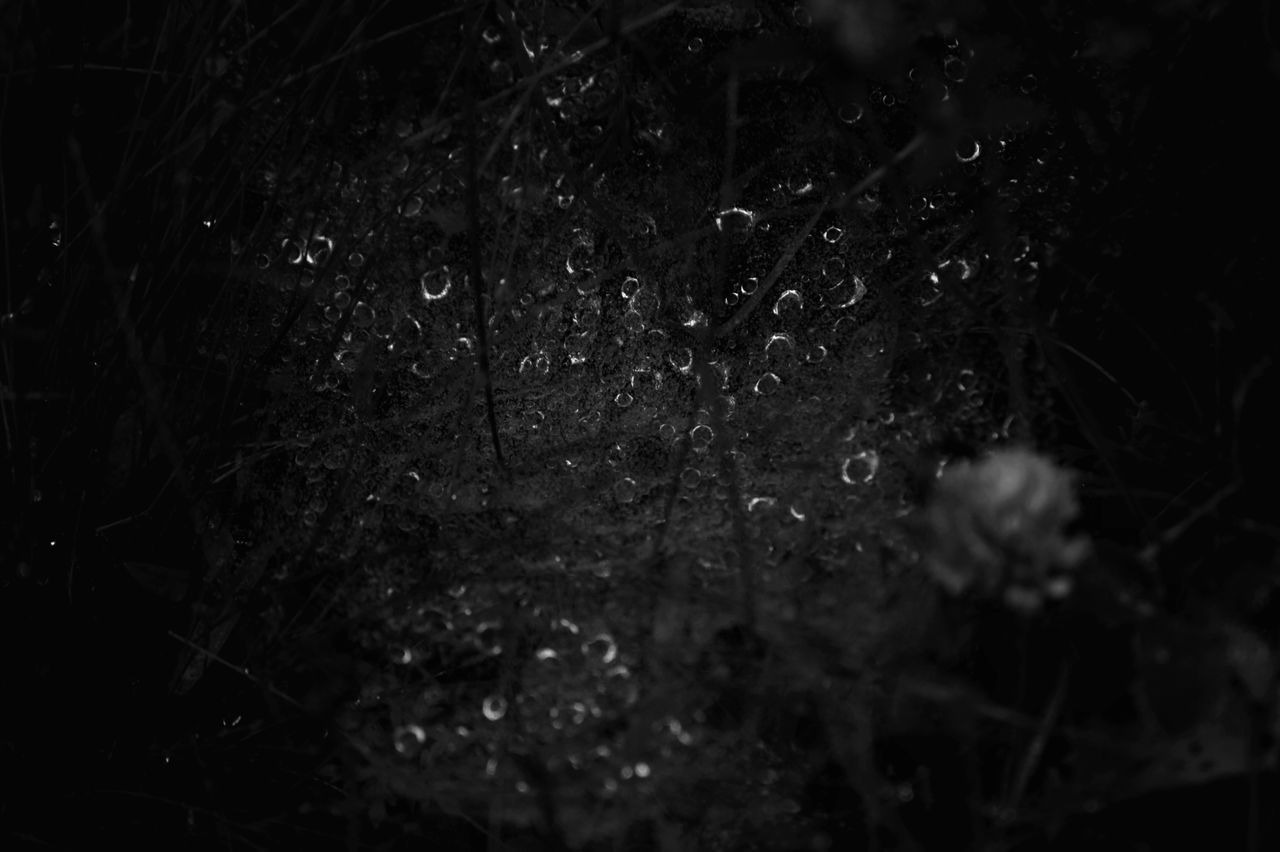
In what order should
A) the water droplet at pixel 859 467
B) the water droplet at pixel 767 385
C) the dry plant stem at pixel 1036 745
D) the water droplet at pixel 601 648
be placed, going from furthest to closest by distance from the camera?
1. the water droplet at pixel 767 385
2. the water droplet at pixel 859 467
3. the water droplet at pixel 601 648
4. the dry plant stem at pixel 1036 745

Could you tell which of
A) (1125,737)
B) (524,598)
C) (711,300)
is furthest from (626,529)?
(1125,737)

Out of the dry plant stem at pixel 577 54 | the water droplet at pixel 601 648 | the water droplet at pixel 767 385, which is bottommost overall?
the water droplet at pixel 601 648

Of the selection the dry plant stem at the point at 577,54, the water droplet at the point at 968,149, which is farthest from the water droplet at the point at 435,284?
the water droplet at the point at 968,149

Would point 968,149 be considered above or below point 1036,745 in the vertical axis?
above

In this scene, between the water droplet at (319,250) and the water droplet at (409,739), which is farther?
the water droplet at (319,250)

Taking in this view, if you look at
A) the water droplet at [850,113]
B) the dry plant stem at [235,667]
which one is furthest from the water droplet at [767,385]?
the dry plant stem at [235,667]

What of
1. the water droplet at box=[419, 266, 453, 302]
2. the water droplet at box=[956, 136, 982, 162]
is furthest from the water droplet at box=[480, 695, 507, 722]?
the water droplet at box=[956, 136, 982, 162]

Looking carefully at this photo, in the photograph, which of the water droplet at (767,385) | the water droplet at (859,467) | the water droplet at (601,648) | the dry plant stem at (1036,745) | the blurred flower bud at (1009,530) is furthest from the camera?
the water droplet at (767,385)

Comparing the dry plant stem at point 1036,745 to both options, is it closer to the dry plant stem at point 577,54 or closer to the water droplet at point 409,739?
the water droplet at point 409,739

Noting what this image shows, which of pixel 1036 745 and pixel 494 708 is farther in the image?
pixel 494 708

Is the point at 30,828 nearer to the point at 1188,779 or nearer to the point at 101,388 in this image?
the point at 101,388

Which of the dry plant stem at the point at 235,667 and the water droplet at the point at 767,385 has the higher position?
the water droplet at the point at 767,385

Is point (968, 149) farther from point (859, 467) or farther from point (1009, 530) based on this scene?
point (1009, 530)

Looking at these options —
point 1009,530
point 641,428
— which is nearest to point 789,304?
point 641,428
